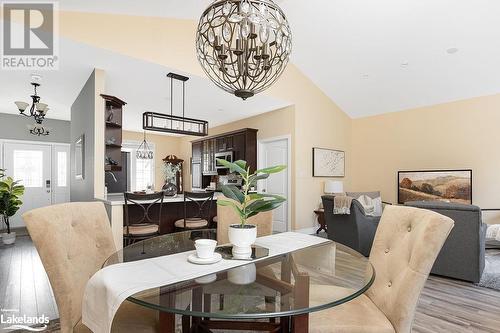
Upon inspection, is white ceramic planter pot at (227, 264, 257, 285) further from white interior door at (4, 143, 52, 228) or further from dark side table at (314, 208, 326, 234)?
white interior door at (4, 143, 52, 228)

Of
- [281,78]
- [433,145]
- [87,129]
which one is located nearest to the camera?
[87,129]

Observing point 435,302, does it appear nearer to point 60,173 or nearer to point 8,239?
point 8,239

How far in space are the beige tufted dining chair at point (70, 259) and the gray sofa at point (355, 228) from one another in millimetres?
3248

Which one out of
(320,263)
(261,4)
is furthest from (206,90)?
(320,263)

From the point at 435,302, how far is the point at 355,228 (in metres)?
1.41

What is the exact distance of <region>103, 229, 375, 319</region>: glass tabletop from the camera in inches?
41.5

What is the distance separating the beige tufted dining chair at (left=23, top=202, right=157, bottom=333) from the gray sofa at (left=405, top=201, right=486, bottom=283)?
3331mm

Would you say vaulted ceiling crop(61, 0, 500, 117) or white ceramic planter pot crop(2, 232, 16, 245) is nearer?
vaulted ceiling crop(61, 0, 500, 117)

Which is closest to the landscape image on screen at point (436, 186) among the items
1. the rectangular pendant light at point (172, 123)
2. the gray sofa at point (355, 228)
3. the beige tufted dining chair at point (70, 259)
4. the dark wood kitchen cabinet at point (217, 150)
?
the gray sofa at point (355, 228)

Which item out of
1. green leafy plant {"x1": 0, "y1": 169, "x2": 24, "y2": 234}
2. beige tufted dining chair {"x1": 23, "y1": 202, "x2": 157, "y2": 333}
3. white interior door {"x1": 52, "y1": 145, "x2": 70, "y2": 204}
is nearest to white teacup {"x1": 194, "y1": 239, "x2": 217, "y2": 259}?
beige tufted dining chair {"x1": 23, "y1": 202, "x2": 157, "y2": 333}

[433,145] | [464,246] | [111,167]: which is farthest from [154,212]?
[433,145]

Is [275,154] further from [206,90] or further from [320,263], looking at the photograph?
[320,263]

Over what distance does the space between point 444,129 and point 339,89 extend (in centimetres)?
219

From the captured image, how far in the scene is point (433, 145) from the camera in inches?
219
